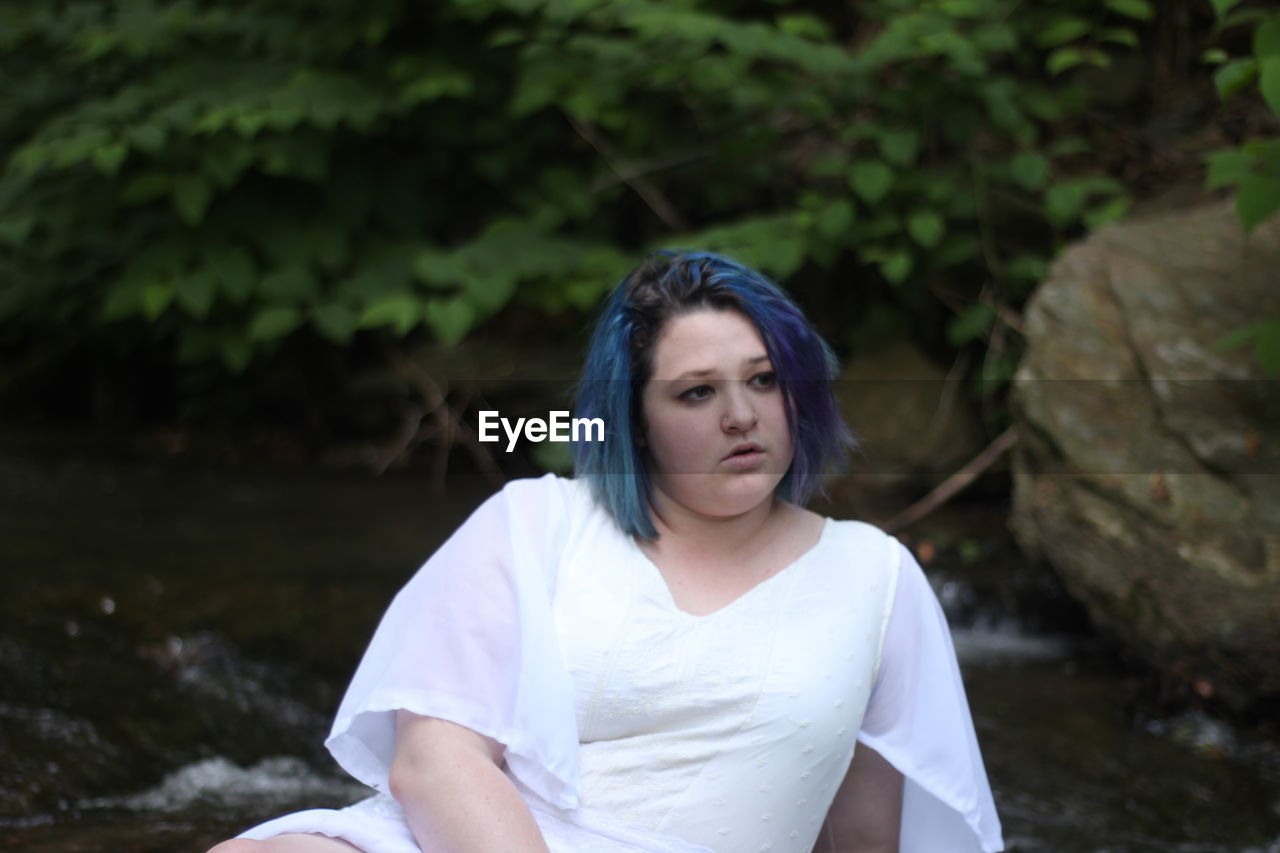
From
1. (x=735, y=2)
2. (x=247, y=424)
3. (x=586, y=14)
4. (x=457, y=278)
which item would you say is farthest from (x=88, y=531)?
(x=735, y=2)

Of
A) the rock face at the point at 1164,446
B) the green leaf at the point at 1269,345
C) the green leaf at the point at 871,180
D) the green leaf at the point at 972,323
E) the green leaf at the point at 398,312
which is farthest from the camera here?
the green leaf at the point at 972,323

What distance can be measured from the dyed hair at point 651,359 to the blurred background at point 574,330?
1178 mm

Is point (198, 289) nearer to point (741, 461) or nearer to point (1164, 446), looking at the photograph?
point (1164, 446)

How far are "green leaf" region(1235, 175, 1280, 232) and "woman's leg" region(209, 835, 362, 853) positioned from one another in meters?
2.25

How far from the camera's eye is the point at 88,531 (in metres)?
4.27

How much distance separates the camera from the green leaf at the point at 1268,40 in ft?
9.14

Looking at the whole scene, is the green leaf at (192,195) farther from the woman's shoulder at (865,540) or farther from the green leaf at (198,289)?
the woman's shoulder at (865,540)

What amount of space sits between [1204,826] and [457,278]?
295cm

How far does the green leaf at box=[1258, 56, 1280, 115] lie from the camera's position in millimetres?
2572

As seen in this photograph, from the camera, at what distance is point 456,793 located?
1570 millimetres

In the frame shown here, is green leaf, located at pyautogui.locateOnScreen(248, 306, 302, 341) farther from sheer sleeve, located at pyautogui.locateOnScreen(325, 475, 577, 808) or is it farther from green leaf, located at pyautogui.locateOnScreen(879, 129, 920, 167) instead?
sheer sleeve, located at pyautogui.locateOnScreen(325, 475, 577, 808)

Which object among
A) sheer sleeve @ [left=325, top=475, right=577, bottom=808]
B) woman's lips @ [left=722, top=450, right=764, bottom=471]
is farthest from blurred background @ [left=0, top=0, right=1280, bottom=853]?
woman's lips @ [left=722, top=450, right=764, bottom=471]

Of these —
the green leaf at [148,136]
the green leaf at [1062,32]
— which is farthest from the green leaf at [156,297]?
the green leaf at [1062,32]

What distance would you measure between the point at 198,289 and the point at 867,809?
3616 mm
